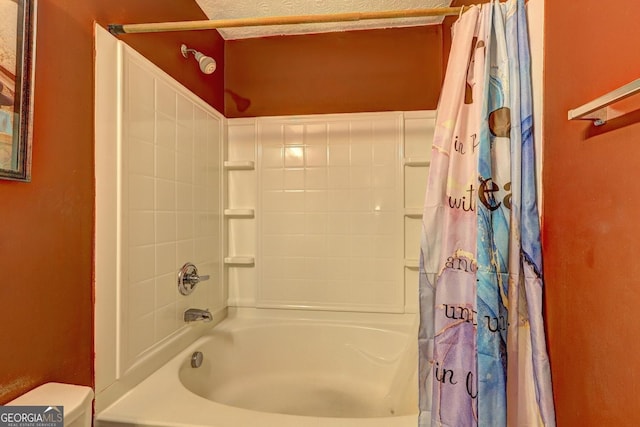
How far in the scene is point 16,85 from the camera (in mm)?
695

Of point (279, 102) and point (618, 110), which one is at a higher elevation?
point (279, 102)

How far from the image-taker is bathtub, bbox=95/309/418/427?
4.89ft

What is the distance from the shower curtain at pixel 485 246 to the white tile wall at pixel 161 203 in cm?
99

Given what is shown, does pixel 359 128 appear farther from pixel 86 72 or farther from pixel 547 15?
pixel 86 72

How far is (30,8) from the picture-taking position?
715mm

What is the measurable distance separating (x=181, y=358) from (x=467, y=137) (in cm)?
140

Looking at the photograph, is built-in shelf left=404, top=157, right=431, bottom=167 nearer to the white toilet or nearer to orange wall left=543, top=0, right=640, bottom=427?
orange wall left=543, top=0, right=640, bottom=427

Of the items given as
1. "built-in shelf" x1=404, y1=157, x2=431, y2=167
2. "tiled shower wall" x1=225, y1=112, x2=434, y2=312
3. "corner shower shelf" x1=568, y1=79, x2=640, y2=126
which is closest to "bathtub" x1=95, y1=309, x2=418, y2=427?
"tiled shower wall" x1=225, y1=112, x2=434, y2=312

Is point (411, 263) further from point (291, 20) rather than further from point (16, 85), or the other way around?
point (16, 85)

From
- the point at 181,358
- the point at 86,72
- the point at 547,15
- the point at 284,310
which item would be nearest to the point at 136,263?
the point at 181,358

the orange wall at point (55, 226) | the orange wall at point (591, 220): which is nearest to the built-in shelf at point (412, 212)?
the orange wall at point (591, 220)

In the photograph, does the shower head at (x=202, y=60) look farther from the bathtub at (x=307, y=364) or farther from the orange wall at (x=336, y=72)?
the bathtub at (x=307, y=364)

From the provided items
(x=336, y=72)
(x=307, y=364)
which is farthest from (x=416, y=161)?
(x=307, y=364)

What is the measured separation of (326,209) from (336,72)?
82cm
